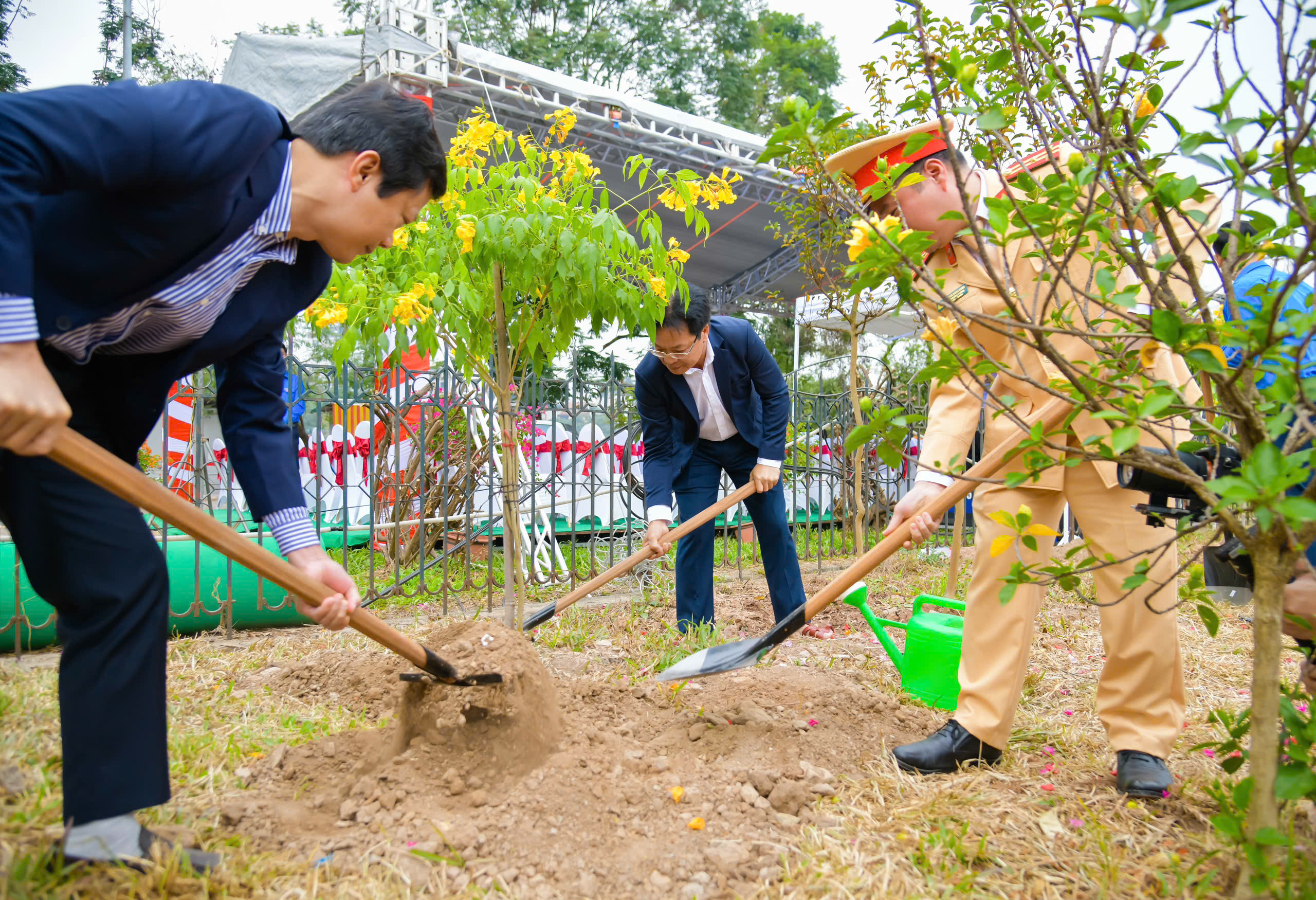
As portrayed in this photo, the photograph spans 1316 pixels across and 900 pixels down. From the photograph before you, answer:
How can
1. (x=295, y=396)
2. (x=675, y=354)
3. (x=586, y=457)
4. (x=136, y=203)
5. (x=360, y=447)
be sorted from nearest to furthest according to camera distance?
(x=136, y=203) < (x=675, y=354) < (x=295, y=396) < (x=586, y=457) < (x=360, y=447)

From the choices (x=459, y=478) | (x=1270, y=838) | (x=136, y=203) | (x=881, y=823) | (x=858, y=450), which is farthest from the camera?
(x=858, y=450)

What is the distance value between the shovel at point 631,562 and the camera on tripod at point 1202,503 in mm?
1797

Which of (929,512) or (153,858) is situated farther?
(929,512)

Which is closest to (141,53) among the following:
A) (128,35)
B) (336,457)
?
(128,35)

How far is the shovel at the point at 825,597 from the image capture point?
2221mm

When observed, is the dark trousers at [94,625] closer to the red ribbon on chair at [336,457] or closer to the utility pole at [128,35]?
the red ribbon on chair at [336,457]

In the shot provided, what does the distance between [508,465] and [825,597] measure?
161 cm

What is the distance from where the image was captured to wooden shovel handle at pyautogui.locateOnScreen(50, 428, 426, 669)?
1.41 meters

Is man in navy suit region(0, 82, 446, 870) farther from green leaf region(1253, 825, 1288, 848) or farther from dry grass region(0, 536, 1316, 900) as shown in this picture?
green leaf region(1253, 825, 1288, 848)

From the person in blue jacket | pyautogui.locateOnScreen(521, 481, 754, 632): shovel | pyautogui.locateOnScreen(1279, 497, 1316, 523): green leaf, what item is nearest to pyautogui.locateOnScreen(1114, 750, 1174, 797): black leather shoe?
pyautogui.locateOnScreen(1279, 497, 1316, 523): green leaf

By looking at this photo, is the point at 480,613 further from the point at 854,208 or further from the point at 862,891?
the point at 854,208

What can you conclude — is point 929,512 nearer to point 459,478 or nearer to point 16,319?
point 16,319

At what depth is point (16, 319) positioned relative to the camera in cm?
126

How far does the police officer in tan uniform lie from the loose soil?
363 mm
